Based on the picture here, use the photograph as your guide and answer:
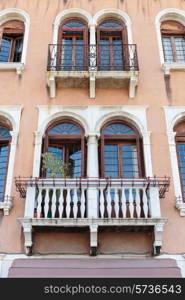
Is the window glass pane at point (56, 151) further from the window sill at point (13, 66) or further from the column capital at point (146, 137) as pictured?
the window sill at point (13, 66)

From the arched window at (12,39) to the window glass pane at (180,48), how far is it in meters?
4.99

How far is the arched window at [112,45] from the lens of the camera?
36.3 feet

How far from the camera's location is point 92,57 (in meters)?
10.8

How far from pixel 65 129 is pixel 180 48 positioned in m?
4.82

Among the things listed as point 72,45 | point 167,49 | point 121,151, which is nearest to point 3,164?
point 121,151

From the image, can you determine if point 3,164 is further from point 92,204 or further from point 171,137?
point 171,137

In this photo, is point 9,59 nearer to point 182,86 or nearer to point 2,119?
point 2,119

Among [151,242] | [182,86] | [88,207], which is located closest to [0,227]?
[88,207]

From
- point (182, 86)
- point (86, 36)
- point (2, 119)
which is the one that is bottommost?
point (2, 119)

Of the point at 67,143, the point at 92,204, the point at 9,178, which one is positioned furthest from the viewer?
the point at 67,143

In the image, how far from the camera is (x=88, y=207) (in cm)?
804

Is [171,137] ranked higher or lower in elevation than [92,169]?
higher

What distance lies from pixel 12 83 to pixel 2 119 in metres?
1.24

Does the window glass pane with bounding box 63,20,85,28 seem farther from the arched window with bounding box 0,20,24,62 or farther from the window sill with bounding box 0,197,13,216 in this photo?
the window sill with bounding box 0,197,13,216
